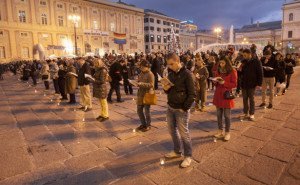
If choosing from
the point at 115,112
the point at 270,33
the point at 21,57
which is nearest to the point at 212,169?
the point at 115,112

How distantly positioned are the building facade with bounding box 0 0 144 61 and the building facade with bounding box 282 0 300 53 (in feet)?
120

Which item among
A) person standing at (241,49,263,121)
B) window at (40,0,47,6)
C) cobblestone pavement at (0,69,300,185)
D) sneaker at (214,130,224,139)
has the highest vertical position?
window at (40,0,47,6)

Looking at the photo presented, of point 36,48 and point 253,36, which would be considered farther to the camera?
point 253,36

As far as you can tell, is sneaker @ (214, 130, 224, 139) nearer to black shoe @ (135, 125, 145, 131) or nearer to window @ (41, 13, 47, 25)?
black shoe @ (135, 125, 145, 131)

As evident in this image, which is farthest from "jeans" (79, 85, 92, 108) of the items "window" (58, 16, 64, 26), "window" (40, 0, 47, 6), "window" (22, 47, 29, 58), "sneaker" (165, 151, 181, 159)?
"window" (58, 16, 64, 26)

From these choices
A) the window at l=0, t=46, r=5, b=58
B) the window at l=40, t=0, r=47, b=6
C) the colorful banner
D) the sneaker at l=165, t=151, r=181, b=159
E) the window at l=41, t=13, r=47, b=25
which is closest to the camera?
the sneaker at l=165, t=151, r=181, b=159

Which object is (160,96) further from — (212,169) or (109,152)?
(212,169)

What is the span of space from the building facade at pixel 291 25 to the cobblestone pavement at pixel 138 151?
194ft

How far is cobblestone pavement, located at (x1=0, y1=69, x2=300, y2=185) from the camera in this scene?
11.6 ft

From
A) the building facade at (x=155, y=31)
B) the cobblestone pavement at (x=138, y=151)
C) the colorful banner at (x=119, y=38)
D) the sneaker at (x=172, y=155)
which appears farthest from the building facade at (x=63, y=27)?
the sneaker at (x=172, y=155)

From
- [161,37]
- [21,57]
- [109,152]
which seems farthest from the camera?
[161,37]

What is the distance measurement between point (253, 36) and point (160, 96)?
8871 cm

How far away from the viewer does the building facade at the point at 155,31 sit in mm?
66562

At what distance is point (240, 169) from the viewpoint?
3.68 m
